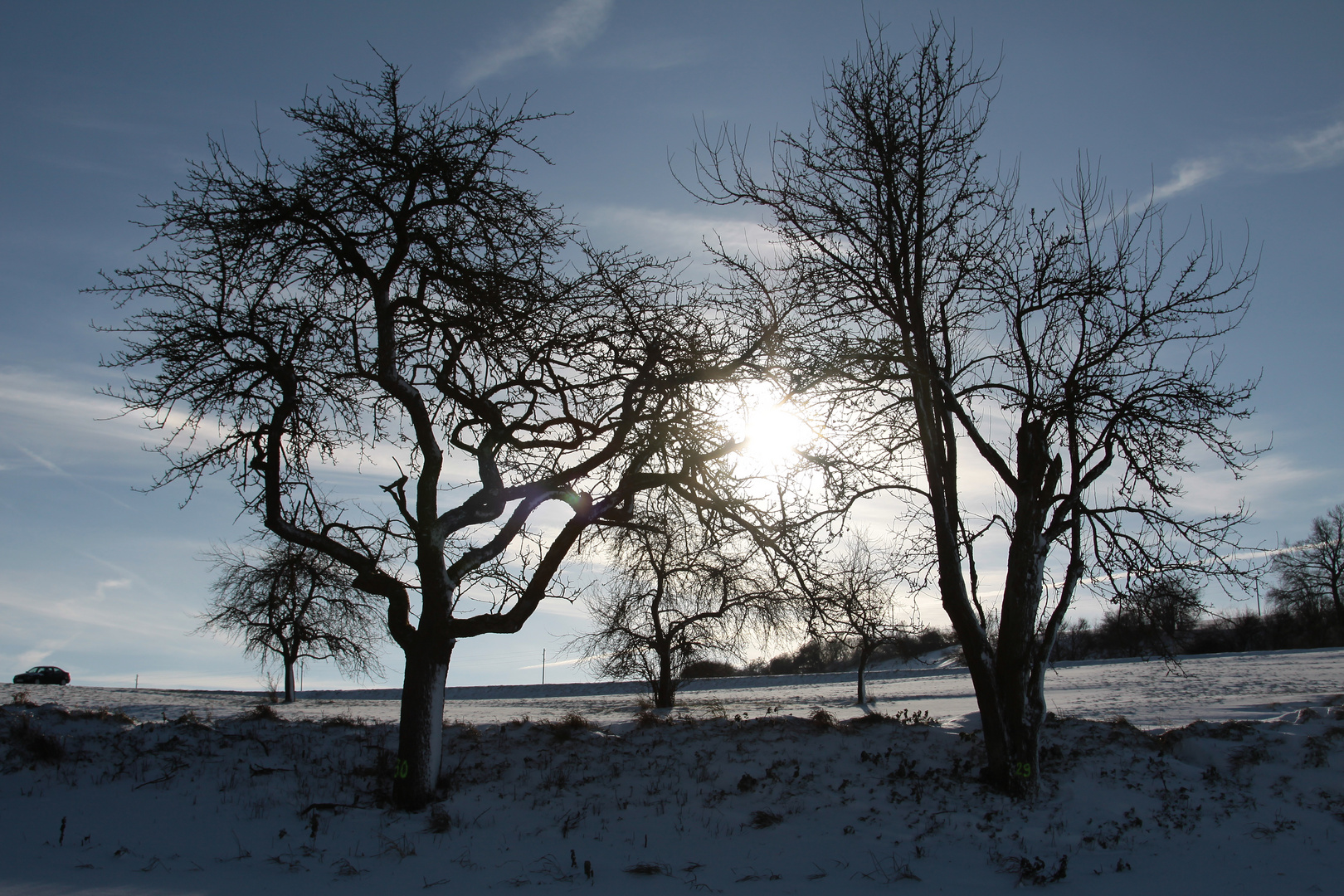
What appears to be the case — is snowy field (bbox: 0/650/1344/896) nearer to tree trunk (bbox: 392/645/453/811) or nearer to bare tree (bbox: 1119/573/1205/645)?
tree trunk (bbox: 392/645/453/811)

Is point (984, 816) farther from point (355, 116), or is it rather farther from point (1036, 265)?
point (355, 116)

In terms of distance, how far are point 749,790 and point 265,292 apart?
9.02 metres

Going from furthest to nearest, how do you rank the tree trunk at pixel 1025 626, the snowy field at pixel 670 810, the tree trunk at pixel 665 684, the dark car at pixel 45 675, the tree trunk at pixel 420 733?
the dark car at pixel 45 675, the tree trunk at pixel 665 684, the tree trunk at pixel 1025 626, the tree trunk at pixel 420 733, the snowy field at pixel 670 810

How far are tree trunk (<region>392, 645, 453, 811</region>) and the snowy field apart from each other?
13.0 inches

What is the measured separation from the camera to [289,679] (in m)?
34.0

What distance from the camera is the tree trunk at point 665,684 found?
26781 mm

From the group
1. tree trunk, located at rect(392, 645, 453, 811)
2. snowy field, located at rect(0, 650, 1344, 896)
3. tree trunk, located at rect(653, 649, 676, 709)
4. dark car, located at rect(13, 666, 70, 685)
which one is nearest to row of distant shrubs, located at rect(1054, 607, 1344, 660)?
tree trunk, located at rect(653, 649, 676, 709)

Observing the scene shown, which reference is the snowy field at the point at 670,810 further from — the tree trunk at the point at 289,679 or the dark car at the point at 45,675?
the dark car at the point at 45,675

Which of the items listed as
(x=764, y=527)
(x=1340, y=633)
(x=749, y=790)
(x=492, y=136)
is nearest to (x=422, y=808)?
(x=749, y=790)

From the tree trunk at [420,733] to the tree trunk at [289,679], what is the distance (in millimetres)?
28034

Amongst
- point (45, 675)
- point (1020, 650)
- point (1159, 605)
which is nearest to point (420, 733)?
point (1020, 650)

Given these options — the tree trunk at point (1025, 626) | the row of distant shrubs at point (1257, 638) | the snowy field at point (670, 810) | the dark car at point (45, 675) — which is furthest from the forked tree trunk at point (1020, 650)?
the dark car at point (45, 675)

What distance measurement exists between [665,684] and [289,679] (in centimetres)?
1870

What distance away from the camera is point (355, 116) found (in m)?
9.91
